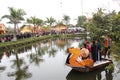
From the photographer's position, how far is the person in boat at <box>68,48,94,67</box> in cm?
1320

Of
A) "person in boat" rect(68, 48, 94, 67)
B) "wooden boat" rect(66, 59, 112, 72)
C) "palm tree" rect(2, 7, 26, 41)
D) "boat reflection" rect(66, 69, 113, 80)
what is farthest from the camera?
"palm tree" rect(2, 7, 26, 41)

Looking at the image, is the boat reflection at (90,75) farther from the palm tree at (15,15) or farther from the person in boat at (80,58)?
the palm tree at (15,15)

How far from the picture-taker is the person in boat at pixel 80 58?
1320 centimetres

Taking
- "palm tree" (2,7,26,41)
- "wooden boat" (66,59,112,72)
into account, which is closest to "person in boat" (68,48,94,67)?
"wooden boat" (66,59,112,72)

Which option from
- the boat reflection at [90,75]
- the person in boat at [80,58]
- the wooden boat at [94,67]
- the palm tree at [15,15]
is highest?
the palm tree at [15,15]

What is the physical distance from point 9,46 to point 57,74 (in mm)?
18999

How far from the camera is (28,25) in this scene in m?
69.3

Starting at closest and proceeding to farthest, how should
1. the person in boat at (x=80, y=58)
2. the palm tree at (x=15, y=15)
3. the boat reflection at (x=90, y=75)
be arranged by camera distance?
the boat reflection at (x=90, y=75) < the person in boat at (x=80, y=58) < the palm tree at (x=15, y=15)

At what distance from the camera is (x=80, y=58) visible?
523 inches

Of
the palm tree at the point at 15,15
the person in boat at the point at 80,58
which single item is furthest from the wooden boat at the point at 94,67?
the palm tree at the point at 15,15

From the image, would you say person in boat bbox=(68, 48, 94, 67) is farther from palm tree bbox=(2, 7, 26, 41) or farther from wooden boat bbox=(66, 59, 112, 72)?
palm tree bbox=(2, 7, 26, 41)

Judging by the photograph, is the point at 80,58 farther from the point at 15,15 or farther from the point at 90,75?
the point at 15,15

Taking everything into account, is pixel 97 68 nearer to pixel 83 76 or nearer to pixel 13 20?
pixel 83 76

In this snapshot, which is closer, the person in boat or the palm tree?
the person in boat
